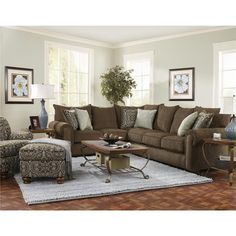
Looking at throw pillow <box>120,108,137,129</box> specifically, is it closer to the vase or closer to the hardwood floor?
the vase

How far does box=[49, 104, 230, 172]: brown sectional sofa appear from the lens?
4.73 metres

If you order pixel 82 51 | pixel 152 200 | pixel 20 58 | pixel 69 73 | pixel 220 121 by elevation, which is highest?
pixel 82 51

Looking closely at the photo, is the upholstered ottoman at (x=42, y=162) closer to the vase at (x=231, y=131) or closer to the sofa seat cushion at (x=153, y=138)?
the sofa seat cushion at (x=153, y=138)

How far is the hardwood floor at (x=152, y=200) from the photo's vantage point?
3248mm

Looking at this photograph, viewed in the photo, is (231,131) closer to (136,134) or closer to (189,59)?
(136,134)

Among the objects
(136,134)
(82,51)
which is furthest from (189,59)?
(82,51)

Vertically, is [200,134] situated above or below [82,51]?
below

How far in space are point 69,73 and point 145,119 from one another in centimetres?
224

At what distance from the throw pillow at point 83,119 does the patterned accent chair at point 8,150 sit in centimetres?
142

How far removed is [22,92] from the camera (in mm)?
6555

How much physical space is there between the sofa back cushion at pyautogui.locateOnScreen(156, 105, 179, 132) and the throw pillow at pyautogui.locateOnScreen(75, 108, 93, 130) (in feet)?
4.39

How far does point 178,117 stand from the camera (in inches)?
232
